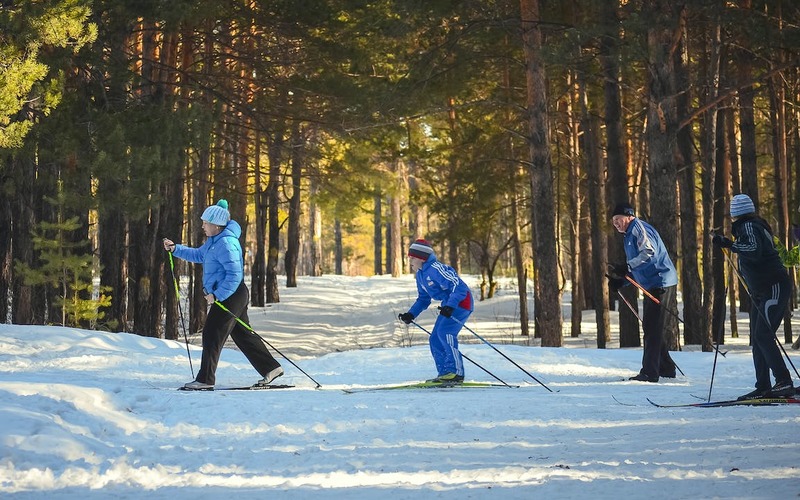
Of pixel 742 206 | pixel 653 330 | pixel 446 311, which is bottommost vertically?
pixel 653 330

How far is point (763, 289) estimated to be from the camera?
29.0 ft

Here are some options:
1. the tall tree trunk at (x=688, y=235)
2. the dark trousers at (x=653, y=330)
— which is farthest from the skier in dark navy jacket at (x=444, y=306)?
the tall tree trunk at (x=688, y=235)

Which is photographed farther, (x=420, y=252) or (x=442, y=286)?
(x=420, y=252)

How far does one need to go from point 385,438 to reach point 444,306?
10.6 ft

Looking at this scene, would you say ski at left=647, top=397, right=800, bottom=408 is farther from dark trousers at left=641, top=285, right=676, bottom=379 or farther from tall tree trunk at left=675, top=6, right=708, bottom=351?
tall tree trunk at left=675, top=6, right=708, bottom=351

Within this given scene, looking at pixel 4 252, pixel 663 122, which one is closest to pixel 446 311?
pixel 663 122

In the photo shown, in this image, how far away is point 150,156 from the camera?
15438 millimetres

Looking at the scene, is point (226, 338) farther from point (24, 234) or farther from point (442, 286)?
point (24, 234)

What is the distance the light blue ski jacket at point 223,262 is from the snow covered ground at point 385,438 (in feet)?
4.00

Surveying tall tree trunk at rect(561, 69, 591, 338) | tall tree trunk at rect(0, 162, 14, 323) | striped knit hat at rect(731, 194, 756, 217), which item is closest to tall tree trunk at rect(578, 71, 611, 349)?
tall tree trunk at rect(561, 69, 591, 338)

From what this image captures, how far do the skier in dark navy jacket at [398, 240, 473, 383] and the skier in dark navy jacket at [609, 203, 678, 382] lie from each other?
1878 millimetres

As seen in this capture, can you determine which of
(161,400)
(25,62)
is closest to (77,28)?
(25,62)

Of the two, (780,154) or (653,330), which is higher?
(780,154)

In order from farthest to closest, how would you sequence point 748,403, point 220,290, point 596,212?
point 596,212 < point 220,290 < point 748,403
